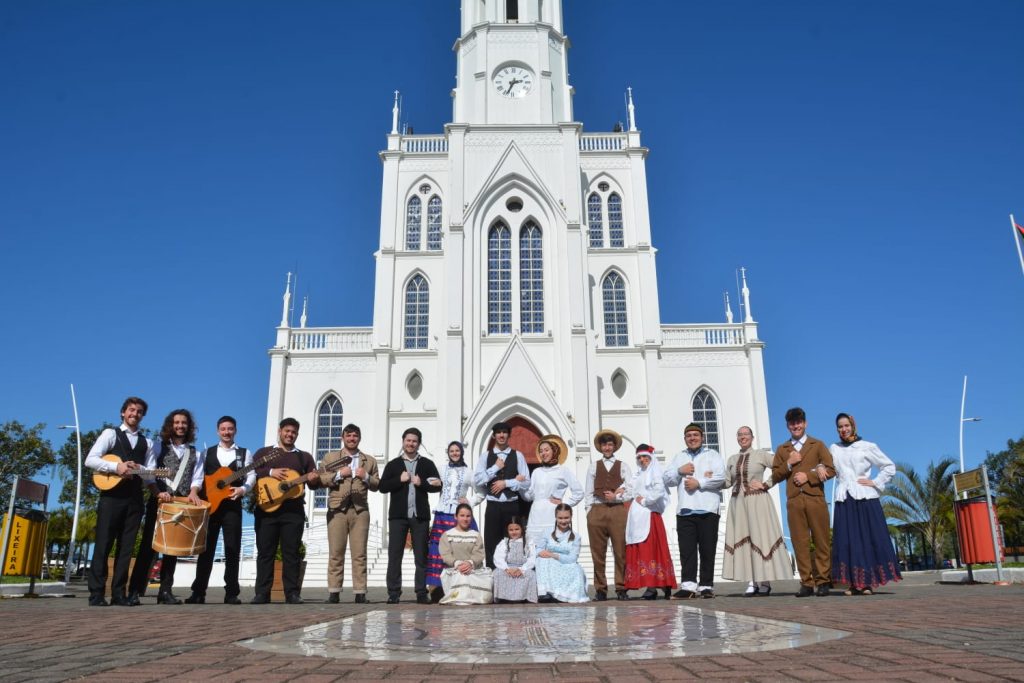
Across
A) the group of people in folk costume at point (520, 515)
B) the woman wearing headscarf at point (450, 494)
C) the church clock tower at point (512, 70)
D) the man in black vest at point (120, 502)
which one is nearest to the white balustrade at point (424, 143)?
the church clock tower at point (512, 70)

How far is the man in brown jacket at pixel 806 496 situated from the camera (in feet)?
28.2

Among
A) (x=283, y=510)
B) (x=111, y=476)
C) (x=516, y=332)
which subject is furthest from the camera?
(x=516, y=332)

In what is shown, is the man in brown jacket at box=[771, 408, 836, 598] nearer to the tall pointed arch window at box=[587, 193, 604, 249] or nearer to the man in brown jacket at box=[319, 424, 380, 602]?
the man in brown jacket at box=[319, 424, 380, 602]

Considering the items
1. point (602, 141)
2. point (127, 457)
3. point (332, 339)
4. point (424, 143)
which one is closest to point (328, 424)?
point (332, 339)

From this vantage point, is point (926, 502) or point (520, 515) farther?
point (926, 502)

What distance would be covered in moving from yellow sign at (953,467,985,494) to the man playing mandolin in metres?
10.1

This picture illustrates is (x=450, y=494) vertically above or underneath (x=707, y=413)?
underneath

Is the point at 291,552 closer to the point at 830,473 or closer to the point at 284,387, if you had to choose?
the point at 830,473

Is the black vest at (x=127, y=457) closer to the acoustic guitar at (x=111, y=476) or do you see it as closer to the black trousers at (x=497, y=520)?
the acoustic guitar at (x=111, y=476)

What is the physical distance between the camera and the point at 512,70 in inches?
1177

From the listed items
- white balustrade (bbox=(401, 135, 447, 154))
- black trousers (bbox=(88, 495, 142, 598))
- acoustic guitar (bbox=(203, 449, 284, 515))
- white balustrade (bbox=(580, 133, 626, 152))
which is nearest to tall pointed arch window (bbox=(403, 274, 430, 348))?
white balustrade (bbox=(401, 135, 447, 154))

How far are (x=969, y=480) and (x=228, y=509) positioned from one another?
36.7 ft

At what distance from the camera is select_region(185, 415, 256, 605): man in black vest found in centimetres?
854

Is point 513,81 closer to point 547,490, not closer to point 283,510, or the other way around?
point 547,490
